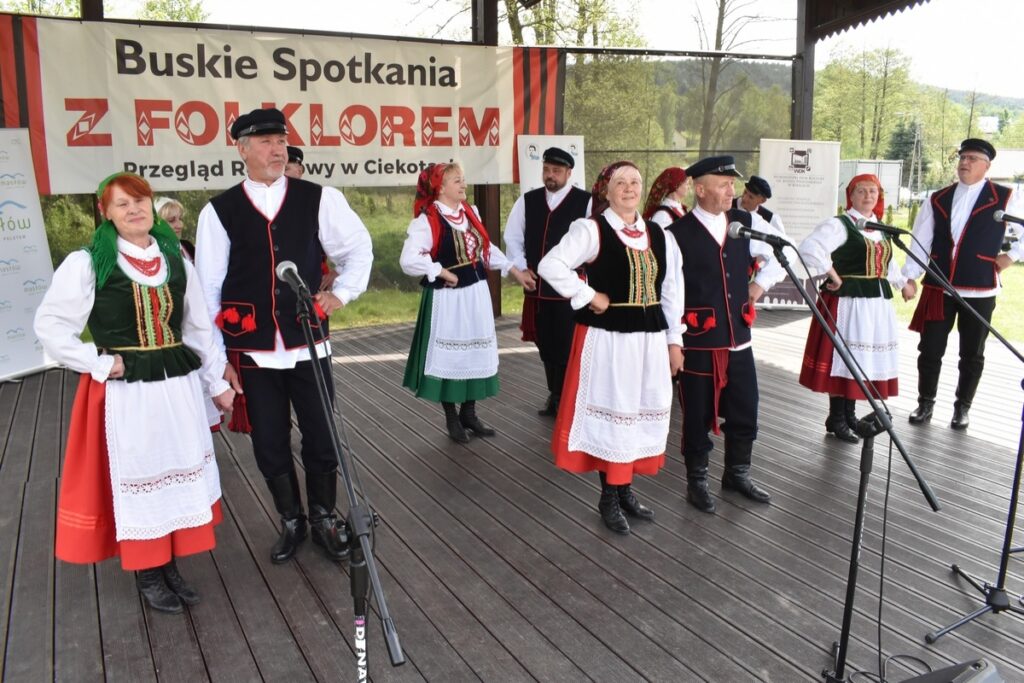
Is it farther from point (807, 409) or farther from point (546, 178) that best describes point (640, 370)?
point (807, 409)

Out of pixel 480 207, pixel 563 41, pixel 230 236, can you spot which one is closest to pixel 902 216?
pixel 563 41

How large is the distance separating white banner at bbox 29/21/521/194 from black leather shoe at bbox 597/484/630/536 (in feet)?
13.8

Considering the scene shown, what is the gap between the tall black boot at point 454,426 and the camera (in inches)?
171

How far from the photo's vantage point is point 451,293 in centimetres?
415

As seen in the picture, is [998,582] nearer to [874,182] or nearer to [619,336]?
[619,336]

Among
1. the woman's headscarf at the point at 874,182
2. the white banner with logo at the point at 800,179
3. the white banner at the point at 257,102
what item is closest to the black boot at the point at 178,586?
the woman's headscarf at the point at 874,182

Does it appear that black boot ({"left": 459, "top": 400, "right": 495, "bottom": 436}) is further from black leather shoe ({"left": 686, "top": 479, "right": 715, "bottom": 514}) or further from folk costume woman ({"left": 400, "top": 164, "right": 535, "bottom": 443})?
black leather shoe ({"left": 686, "top": 479, "right": 715, "bottom": 514})

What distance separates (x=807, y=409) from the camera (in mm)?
4930

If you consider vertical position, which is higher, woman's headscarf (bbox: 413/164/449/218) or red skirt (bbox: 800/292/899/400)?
woman's headscarf (bbox: 413/164/449/218)

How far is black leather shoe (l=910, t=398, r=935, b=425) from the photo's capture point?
A: 15.1 feet

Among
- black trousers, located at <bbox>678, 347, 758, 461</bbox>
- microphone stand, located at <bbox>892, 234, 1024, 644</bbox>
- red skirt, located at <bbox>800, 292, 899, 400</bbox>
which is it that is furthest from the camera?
red skirt, located at <bbox>800, 292, 899, 400</bbox>

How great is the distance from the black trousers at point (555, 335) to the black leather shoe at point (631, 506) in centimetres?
133

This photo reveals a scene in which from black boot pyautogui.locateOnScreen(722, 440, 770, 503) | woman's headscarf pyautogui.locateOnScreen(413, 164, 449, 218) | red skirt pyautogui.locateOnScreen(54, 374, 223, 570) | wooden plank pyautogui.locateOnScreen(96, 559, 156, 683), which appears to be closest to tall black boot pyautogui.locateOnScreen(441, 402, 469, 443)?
woman's headscarf pyautogui.locateOnScreen(413, 164, 449, 218)

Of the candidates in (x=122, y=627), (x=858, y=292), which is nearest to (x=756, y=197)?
(x=858, y=292)
